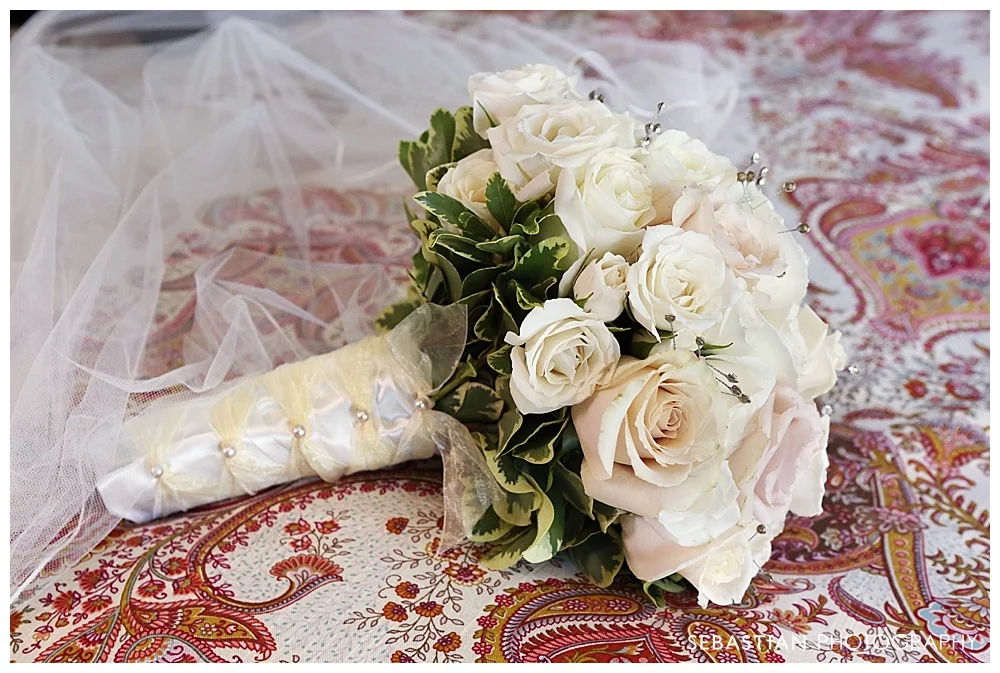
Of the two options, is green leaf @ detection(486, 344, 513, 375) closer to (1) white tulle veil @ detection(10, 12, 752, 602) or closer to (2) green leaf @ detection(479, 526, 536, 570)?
(2) green leaf @ detection(479, 526, 536, 570)

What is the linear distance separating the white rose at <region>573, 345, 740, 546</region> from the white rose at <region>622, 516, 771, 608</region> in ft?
0.13

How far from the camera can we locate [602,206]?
667mm

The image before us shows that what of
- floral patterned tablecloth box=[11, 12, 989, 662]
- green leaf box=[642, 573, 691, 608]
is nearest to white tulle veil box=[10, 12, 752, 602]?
floral patterned tablecloth box=[11, 12, 989, 662]

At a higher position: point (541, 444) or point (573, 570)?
point (541, 444)

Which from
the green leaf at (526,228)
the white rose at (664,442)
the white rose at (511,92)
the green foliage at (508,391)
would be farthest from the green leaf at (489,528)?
the white rose at (511,92)

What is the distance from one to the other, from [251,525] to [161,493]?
0.26 feet

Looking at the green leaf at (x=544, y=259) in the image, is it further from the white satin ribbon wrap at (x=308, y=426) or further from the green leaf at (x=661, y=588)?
the green leaf at (x=661, y=588)

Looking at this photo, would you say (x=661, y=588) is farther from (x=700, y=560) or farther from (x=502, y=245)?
(x=502, y=245)

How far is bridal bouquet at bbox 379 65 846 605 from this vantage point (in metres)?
0.63

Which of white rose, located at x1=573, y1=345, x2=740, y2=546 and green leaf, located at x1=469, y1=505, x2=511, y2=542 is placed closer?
white rose, located at x1=573, y1=345, x2=740, y2=546

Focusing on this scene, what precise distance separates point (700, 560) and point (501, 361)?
21 centimetres

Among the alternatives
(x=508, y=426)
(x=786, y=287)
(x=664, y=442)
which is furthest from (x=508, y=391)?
(x=786, y=287)

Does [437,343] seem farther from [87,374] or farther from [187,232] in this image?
[187,232]

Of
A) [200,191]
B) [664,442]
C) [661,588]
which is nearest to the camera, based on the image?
[664,442]
